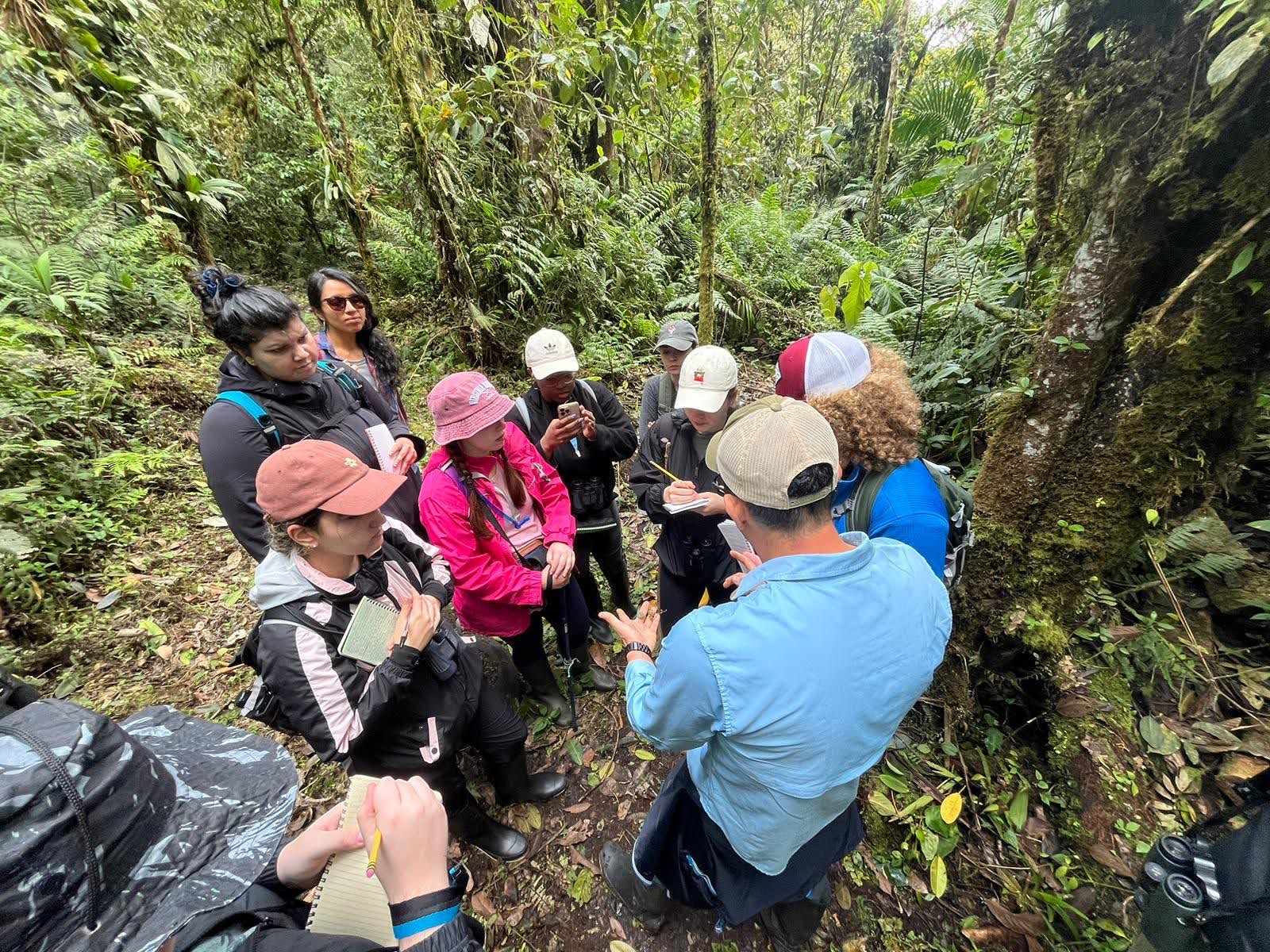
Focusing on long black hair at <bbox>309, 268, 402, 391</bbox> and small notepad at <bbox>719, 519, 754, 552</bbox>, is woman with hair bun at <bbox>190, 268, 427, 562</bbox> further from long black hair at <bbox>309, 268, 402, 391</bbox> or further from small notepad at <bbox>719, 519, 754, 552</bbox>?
small notepad at <bbox>719, 519, 754, 552</bbox>

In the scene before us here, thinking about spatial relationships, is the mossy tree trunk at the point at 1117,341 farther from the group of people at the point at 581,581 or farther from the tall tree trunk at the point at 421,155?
the tall tree trunk at the point at 421,155

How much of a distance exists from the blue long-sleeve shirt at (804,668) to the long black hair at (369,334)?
3125mm

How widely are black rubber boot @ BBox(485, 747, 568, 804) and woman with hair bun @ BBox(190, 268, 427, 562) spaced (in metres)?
1.66

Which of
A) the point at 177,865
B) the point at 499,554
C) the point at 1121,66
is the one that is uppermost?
the point at 1121,66

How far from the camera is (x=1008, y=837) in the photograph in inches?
93.9

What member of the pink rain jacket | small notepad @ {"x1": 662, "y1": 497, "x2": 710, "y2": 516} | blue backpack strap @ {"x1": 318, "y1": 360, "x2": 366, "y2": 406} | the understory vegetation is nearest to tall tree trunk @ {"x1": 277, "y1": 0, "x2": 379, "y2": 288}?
the understory vegetation

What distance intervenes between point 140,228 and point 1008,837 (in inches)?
412

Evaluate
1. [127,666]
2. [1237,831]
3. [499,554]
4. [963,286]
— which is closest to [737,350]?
[963,286]

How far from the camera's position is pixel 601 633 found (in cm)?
386

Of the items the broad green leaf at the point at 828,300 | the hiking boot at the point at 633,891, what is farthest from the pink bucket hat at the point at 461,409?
the broad green leaf at the point at 828,300

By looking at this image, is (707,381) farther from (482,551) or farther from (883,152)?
(883,152)

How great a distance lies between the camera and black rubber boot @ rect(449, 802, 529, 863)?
2506 millimetres

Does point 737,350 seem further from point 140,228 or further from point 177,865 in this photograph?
point 140,228

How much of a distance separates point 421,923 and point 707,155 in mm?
4826
